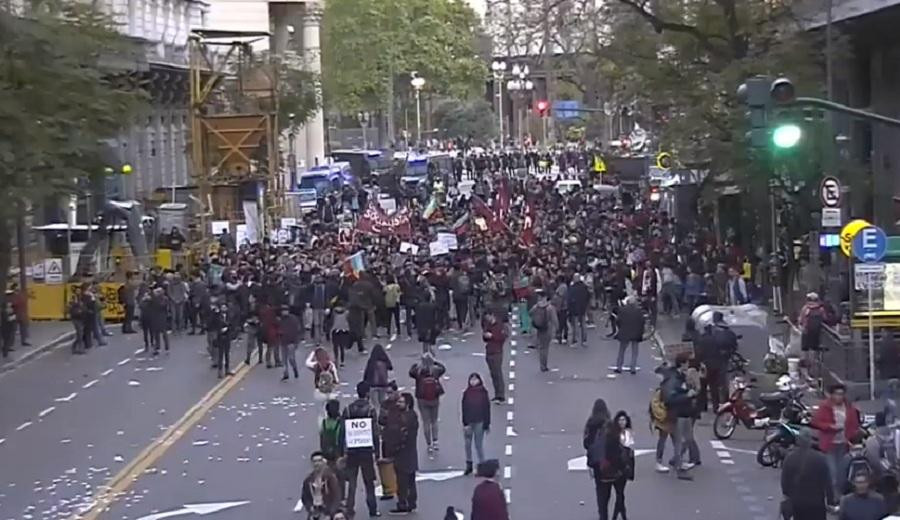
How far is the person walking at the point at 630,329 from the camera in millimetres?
32188

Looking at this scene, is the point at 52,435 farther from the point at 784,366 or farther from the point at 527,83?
the point at 527,83

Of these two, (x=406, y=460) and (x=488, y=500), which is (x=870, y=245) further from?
(x=488, y=500)

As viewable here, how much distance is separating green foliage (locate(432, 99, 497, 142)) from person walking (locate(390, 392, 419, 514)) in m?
124

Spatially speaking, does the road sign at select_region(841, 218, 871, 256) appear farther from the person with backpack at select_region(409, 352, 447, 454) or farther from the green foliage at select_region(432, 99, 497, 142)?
the green foliage at select_region(432, 99, 497, 142)

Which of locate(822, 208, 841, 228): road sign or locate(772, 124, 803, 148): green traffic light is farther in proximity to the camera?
locate(822, 208, 841, 228): road sign

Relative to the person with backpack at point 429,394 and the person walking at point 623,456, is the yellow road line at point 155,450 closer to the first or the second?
the person with backpack at point 429,394

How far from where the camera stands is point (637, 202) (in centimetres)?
7100

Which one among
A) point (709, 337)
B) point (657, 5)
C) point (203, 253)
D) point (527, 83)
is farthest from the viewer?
point (527, 83)

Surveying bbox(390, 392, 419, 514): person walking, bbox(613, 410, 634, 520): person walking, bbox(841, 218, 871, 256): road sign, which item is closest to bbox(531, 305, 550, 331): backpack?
bbox(841, 218, 871, 256): road sign

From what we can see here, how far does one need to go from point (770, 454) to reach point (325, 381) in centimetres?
601

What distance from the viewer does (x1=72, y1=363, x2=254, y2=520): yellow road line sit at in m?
22.0

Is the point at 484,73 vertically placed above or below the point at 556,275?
above

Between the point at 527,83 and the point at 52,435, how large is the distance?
312 ft

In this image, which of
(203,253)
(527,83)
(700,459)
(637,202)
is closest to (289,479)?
(700,459)
